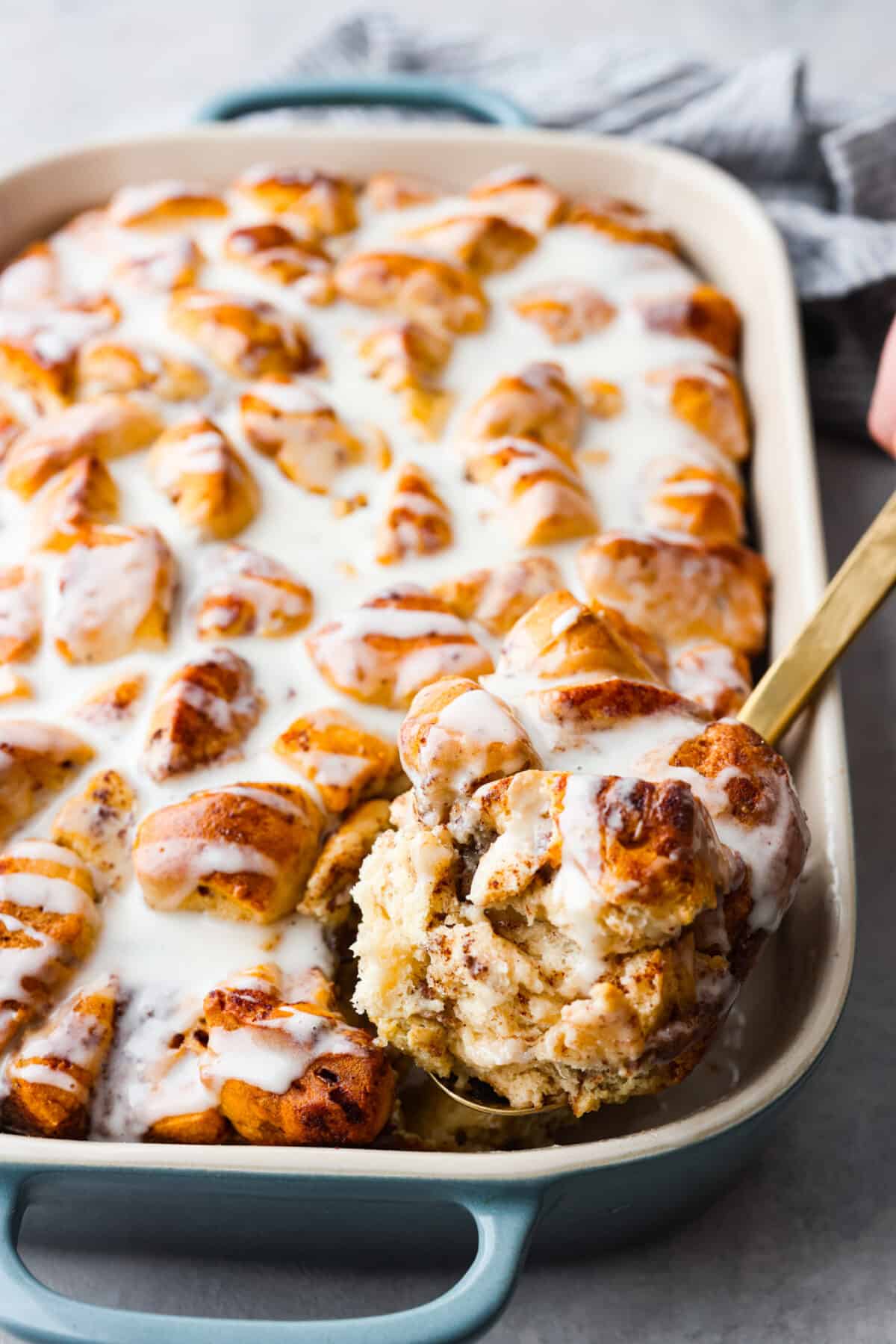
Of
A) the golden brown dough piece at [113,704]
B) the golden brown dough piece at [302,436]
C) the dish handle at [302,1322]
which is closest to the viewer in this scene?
the dish handle at [302,1322]

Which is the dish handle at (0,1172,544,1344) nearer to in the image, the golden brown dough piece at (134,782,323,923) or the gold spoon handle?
the golden brown dough piece at (134,782,323,923)

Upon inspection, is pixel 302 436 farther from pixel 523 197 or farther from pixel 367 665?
pixel 523 197

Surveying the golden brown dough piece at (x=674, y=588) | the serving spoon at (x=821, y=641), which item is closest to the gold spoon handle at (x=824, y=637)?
the serving spoon at (x=821, y=641)

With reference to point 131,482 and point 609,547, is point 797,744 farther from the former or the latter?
point 131,482

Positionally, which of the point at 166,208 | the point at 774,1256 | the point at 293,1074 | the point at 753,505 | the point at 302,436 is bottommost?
the point at 774,1256

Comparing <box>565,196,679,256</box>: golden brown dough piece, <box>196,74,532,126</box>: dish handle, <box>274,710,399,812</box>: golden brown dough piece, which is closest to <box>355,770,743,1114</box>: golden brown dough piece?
<box>274,710,399,812</box>: golden brown dough piece

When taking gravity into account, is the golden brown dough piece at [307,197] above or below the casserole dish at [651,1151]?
above

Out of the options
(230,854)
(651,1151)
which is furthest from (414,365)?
(651,1151)

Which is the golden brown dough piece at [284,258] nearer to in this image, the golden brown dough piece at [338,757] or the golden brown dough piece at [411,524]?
the golden brown dough piece at [411,524]
